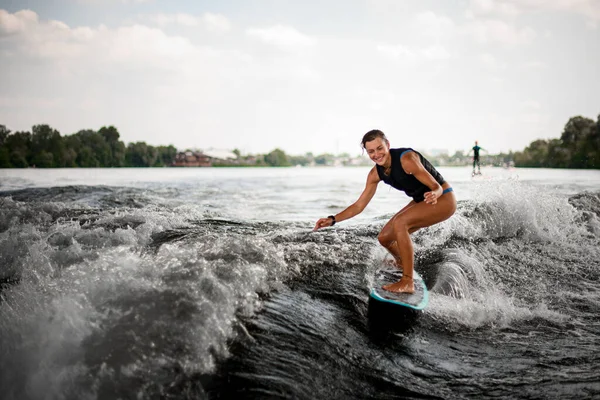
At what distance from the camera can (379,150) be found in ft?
14.6

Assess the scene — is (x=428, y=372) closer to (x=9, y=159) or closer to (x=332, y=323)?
(x=332, y=323)

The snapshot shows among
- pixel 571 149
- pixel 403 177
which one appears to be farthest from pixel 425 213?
pixel 571 149

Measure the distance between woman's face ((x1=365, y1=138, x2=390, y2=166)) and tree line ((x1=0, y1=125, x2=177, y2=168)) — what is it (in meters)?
62.1

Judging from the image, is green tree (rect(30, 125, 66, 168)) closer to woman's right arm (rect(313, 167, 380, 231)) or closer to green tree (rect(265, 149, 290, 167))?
woman's right arm (rect(313, 167, 380, 231))

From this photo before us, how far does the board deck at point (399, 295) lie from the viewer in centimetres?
406

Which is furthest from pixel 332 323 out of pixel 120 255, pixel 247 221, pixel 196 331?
pixel 247 221

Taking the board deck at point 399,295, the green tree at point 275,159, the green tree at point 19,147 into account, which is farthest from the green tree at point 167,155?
the board deck at point 399,295

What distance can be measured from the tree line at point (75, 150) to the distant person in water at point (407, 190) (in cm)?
6211

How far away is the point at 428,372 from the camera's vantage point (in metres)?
3.30

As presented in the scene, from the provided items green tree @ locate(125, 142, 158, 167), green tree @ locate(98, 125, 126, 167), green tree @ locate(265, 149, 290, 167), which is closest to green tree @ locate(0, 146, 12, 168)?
green tree @ locate(98, 125, 126, 167)

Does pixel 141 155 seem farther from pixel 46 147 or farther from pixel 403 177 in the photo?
pixel 403 177

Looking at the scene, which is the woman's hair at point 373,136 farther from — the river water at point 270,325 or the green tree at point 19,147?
the green tree at point 19,147

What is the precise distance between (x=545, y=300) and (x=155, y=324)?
4.80m

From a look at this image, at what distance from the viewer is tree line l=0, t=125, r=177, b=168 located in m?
58.2
